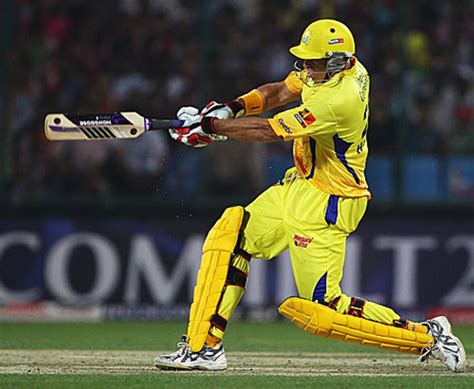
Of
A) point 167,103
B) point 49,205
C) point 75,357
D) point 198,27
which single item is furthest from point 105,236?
point 75,357

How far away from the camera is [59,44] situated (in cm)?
1218

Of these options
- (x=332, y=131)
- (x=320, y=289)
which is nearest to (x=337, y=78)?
(x=332, y=131)

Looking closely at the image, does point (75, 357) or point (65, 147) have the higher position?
point (65, 147)

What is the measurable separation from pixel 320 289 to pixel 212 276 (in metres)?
0.62

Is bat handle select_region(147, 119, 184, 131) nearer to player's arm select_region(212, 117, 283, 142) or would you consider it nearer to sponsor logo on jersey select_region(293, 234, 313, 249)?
player's arm select_region(212, 117, 283, 142)

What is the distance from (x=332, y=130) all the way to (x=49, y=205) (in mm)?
5851

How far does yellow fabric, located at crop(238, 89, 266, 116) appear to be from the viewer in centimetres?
710

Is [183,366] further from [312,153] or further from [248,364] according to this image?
[312,153]

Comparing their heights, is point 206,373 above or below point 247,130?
below

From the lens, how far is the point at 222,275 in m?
6.68

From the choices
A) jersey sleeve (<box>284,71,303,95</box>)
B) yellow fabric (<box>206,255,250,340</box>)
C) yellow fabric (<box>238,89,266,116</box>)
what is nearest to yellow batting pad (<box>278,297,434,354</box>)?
yellow fabric (<box>206,255,250,340</box>)

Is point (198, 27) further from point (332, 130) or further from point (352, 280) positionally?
point (332, 130)

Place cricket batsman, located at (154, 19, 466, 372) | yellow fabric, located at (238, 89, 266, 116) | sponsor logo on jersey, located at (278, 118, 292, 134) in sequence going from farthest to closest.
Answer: yellow fabric, located at (238, 89, 266, 116) → cricket batsman, located at (154, 19, 466, 372) → sponsor logo on jersey, located at (278, 118, 292, 134)

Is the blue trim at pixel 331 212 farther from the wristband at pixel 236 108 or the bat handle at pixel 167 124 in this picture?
the bat handle at pixel 167 124
